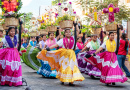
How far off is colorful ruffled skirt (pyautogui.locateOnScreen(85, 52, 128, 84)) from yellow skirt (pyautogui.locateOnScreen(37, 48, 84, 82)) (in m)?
0.80

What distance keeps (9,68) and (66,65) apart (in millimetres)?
1709

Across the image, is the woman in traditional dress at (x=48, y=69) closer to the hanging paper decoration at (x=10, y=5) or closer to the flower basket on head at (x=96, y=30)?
the flower basket on head at (x=96, y=30)

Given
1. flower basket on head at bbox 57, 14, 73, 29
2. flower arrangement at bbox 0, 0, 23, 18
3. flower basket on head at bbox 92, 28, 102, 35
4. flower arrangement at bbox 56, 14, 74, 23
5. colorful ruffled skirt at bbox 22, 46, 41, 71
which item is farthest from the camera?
colorful ruffled skirt at bbox 22, 46, 41, 71

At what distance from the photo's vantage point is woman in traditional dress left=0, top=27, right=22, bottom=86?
28.5 feet

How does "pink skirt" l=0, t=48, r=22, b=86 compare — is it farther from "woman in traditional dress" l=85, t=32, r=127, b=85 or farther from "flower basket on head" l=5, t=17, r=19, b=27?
"woman in traditional dress" l=85, t=32, r=127, b=85

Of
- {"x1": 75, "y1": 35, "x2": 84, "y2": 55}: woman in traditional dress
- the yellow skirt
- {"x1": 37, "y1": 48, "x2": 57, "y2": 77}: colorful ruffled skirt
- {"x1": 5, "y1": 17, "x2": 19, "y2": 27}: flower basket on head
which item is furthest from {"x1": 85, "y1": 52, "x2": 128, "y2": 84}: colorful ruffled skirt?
{"x1": 75, "y1": 35, "x2": 84, "y2": 55}: woman in traditional dress

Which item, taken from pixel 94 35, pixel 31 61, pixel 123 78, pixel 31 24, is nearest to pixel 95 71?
pixel 94 35

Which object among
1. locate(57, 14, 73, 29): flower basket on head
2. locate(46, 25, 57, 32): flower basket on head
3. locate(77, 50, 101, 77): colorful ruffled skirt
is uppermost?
locate(57, 14, 73, 29): flower basket on head

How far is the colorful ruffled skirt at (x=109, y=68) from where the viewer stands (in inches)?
353

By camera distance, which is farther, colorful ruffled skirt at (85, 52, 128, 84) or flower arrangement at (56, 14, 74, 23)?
flower arrangement at (56, 14, 74, 23)

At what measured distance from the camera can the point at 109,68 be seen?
9172 millimetres

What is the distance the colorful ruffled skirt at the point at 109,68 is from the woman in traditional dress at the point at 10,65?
2572 millimetres

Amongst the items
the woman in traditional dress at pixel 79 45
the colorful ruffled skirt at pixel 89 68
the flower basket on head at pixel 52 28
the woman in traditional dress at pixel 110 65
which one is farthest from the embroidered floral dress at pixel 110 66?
the woman in traditional dress at pixel 79 45

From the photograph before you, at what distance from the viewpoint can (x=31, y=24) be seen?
56.3 ft
